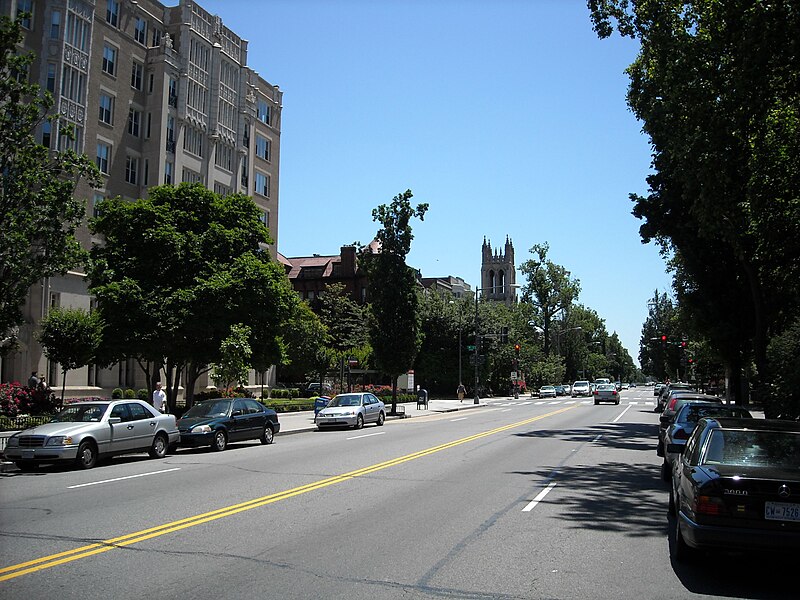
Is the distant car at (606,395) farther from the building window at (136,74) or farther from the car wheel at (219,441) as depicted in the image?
the car wheel at (219,441)

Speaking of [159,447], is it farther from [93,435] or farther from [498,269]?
[498,269]

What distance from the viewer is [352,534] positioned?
8508 millimetres

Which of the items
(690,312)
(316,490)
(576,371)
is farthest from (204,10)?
(576,371)

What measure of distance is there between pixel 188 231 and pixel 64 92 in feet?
46.3

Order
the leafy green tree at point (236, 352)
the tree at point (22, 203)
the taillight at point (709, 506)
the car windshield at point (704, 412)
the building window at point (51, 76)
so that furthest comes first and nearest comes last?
the building window at point (51, 76), the leafy green tree at point (236, 352), the tree at point (22, 203), the car windshield at point (704, 412), the taillight at point (709, 506)

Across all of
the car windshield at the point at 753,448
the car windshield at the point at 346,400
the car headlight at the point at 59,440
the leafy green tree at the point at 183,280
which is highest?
the leafy green tree at the point at 183,280

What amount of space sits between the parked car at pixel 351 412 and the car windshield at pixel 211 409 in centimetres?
784

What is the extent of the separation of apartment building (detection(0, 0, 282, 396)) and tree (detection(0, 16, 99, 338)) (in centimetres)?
1315

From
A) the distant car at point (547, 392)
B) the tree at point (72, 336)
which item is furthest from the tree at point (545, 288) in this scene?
the tree at point (72, 336)

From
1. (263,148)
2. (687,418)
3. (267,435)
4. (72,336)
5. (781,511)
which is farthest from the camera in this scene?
(263,148)

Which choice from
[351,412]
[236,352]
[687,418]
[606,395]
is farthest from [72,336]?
[606,395]

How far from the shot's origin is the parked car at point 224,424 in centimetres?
1883

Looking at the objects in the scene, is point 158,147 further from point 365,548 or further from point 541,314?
point 541,314

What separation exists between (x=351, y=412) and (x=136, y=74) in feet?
84.0
